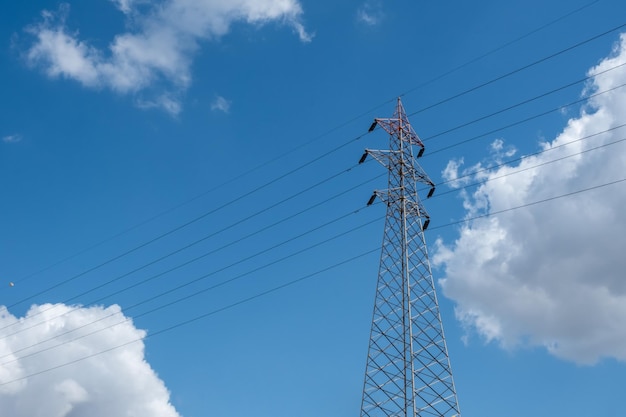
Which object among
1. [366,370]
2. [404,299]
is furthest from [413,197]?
[366,370]

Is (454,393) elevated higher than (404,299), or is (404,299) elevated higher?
(404,299)

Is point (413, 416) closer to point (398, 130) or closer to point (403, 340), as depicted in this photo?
point (403, 340)

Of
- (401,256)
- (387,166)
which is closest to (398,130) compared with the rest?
(387,166)

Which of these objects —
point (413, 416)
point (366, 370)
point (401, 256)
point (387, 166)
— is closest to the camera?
point (413, 416)

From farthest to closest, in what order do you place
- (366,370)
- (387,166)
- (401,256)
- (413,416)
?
(387,166)
(401,256)
(366,370)
(413,416)

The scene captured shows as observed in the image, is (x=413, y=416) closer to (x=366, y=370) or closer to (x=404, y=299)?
(x=366, y=370)

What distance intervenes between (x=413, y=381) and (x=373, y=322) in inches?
180

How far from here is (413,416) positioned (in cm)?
3422

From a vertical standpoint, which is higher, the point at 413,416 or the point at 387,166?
the point at 387,166

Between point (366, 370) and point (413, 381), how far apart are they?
283 cm

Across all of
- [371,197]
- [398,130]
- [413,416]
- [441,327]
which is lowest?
[413,416]

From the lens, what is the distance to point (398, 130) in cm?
4425

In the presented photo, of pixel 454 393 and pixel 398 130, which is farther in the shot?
pixel 398 130

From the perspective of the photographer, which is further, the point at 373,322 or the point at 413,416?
the point at 373,322
